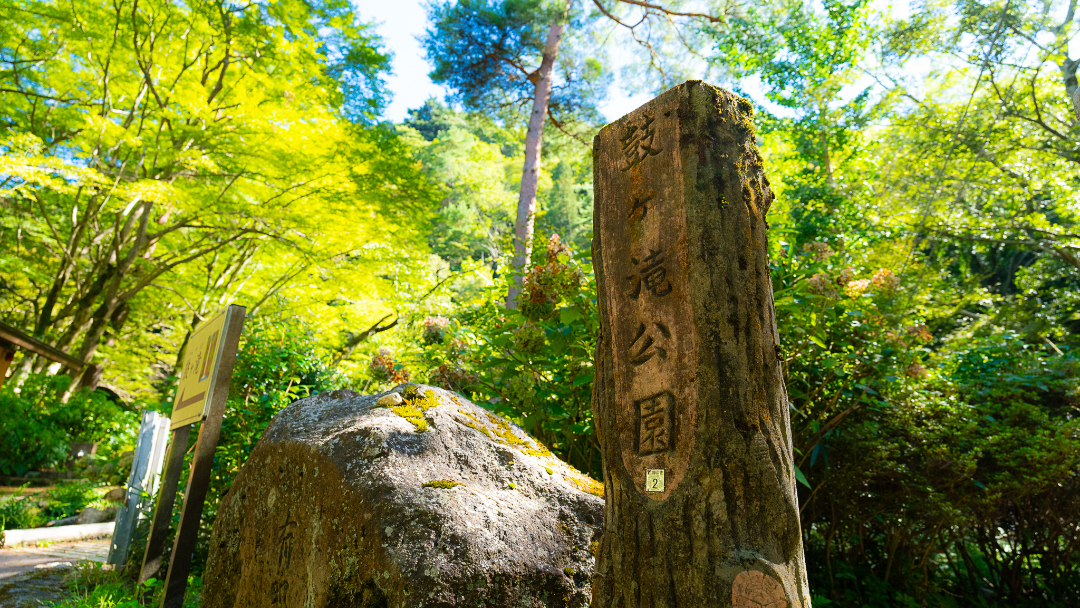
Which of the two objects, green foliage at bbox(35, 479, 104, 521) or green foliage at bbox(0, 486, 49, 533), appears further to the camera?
green foliage at bbox(35, 479, 104, 521)

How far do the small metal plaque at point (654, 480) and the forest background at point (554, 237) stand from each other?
4.32ft

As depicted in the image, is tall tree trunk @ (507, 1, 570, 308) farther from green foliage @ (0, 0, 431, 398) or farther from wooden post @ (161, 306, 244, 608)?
wooden post @ (161, 306, 244, 608)

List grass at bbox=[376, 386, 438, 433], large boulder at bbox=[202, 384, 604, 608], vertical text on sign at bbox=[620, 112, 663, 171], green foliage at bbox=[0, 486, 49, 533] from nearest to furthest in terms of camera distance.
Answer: large boulder at bbox=[202, 384, 604, 608] < vertical text on sign at bbox=[620, 112, 663, 171] < grass at bbox=[376, 386, 438, 433] < green foliage at bbox=[0, 486, 49, 533]

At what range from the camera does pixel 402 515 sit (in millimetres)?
2057

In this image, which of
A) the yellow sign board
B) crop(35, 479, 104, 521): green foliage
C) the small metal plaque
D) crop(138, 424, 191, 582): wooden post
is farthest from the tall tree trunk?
crop(35, 479, 104, 521): green foliage

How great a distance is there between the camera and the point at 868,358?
351cm

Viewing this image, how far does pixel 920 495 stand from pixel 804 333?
1360mm

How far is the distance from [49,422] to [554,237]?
10.5 meters

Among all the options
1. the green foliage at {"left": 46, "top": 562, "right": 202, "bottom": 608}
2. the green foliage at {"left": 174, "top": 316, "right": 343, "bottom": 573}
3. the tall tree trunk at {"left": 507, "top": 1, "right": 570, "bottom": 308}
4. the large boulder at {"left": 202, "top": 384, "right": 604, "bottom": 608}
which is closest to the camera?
the large boulder at {"left": 202, "top": 384, "right": 604, "bottom": 608}

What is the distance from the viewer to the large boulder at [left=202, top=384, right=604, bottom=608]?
6.51 feet

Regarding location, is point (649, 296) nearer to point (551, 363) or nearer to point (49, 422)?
point (551, 363)

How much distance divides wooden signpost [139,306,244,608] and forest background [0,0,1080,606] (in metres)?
0.57

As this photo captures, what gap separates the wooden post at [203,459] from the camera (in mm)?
3047

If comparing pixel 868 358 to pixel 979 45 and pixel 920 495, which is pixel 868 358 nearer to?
pixel 920 495
